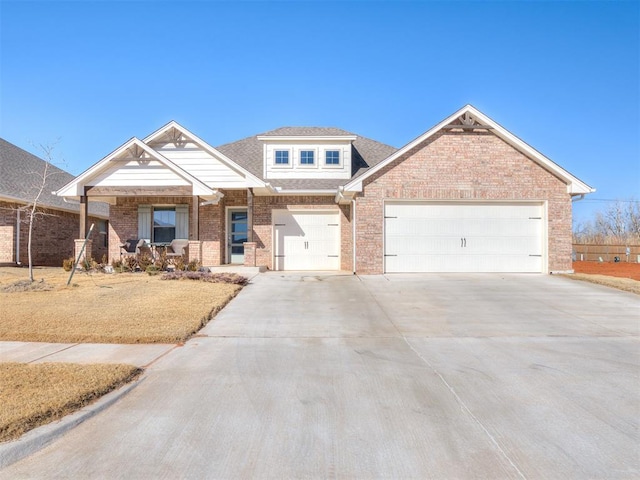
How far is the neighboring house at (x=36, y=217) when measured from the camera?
54.3ft

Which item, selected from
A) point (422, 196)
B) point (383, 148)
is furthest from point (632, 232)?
point (422, 196)

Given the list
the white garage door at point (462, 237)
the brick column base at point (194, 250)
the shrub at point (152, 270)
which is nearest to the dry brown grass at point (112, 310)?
the shrub at point (152, 270)

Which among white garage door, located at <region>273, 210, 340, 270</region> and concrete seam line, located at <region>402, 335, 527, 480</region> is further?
white garage door, located at <region>273, 210, 340, 270</region>

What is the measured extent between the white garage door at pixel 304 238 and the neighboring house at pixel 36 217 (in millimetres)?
8214

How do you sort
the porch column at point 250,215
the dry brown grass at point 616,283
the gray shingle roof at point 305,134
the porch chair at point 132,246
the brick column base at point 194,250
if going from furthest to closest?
the gray shingle roof at point 305,134 < the porch chair at point 132,246 < the porch column at point 250,215 < the brick column base at point 194,250 < the dry brown grass at point 616,283

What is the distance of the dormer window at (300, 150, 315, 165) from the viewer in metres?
17.2

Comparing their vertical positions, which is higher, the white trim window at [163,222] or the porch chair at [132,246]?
the white trim window at [163,222]

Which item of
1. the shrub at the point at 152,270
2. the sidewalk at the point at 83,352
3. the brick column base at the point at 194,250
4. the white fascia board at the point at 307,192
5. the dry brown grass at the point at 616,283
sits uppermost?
the white fascia board at the point at 307,192

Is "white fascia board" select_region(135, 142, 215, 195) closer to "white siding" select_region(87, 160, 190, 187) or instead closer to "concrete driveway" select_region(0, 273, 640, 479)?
"white siding" select_region(87, 160, 190, 187)

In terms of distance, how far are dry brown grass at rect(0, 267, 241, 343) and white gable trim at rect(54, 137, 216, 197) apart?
3710 mm

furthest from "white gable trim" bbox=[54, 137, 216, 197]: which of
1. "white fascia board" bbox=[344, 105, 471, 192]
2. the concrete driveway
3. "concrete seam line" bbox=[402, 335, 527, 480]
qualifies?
"concrete seam line" bbox=[402, 335, 527, 480]

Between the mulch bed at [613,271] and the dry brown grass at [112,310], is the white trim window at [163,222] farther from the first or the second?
the mulch bed at [613,271]

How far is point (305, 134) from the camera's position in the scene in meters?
17.2

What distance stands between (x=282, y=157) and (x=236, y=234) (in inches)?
146
